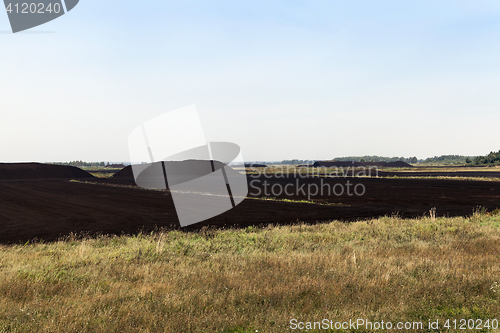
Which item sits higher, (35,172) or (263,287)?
(35,172)

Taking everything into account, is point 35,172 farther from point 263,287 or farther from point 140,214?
point 263,287

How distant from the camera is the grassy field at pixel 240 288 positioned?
5418 millimetres

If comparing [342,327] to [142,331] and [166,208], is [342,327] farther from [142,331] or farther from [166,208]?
[166,208]

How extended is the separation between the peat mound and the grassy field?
348 ft

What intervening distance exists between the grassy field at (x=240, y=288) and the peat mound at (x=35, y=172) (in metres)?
106

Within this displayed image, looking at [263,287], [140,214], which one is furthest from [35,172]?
[263,287]

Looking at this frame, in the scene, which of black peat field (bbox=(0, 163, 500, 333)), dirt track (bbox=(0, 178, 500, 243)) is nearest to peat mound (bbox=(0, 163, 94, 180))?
dirt track (bbox=(0, 178, 500, 243))

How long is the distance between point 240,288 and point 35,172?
388ft

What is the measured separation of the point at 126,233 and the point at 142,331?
575 inches

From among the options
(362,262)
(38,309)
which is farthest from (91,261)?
(362,262)

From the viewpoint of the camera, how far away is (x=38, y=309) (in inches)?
226

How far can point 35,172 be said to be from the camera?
102188 millimetres

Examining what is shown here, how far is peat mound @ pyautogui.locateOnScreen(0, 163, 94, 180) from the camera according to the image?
9691 centimetres

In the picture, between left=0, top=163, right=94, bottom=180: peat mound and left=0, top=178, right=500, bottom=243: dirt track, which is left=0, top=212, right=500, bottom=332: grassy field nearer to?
left=0, top=178, right=500, bottom=243: dirt track
